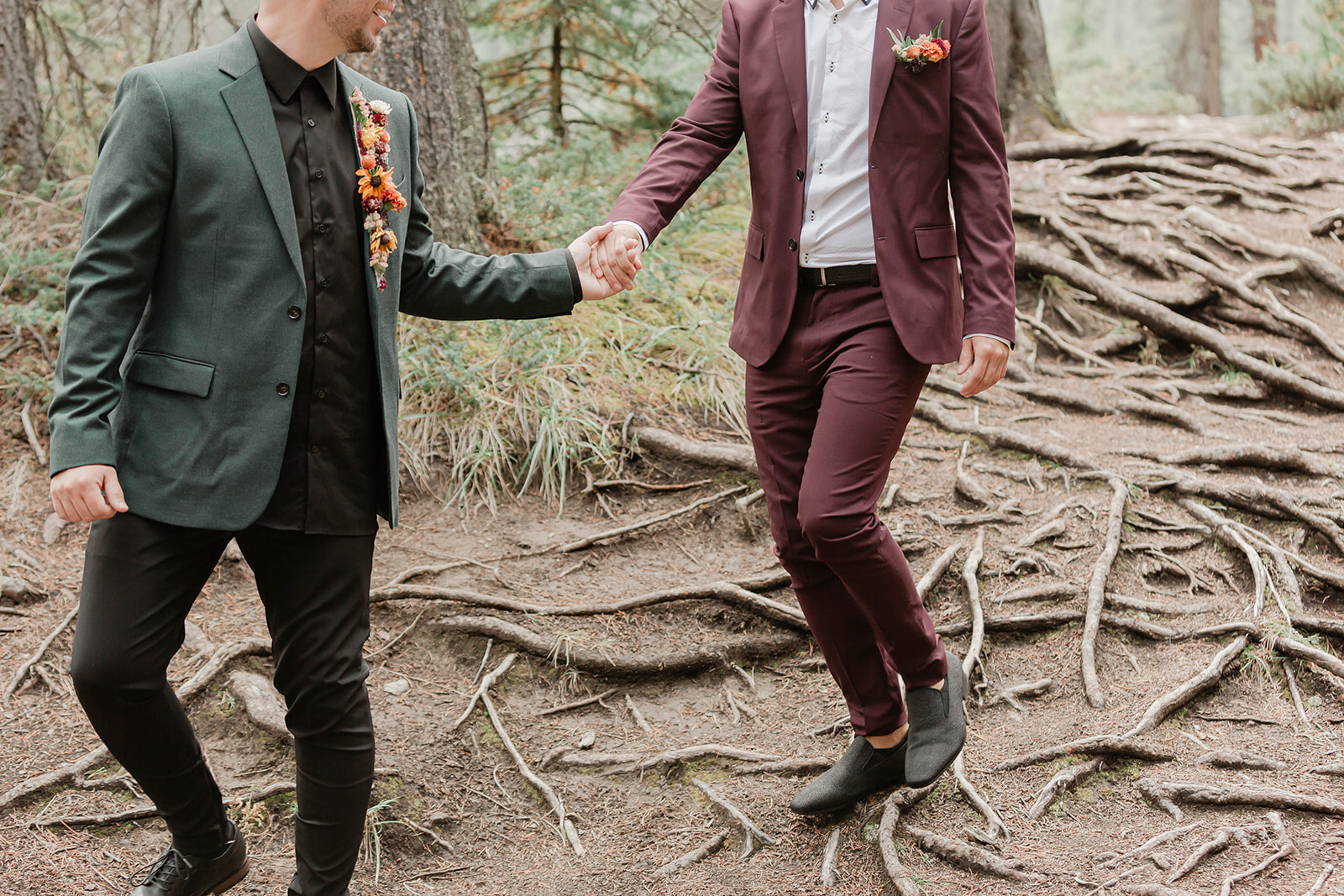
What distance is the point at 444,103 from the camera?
5.65 meters

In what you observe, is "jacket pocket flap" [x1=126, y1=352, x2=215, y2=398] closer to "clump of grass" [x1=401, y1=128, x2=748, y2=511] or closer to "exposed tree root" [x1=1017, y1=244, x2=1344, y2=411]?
"clump of grass" [x1=401, y1=128, x2=748, y2=511]

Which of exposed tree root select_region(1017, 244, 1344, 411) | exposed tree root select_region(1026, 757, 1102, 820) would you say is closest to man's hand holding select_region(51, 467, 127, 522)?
exposed tree root select_region(1026, 757, 1102, 820)

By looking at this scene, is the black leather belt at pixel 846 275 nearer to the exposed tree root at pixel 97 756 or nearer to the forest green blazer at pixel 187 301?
the forest green blazer at pixel 187 301

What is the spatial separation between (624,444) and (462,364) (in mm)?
900

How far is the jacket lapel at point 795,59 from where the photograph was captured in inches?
121

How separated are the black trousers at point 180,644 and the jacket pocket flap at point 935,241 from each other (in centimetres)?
169

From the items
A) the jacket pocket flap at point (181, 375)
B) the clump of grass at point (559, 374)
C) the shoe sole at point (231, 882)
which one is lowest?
the shoe sole at point (231, 882)

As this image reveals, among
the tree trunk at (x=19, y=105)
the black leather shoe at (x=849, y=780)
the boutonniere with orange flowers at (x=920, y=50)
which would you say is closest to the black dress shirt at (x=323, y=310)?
the boutonniere with orange flowers at (x=920, y=50)

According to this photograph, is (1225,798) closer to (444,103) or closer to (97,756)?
(97,756)

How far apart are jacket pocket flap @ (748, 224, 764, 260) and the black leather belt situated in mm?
163

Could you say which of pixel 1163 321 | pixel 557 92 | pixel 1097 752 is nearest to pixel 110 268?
pixel 1097 752

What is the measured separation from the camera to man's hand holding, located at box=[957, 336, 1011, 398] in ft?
9.73

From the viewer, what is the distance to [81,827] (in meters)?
3.34

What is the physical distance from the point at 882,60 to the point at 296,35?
5.06ft
